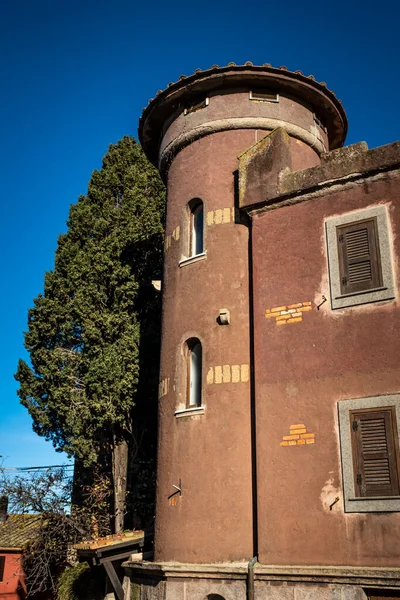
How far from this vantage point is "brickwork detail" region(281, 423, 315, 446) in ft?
32.7

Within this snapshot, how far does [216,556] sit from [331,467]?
2.71 m

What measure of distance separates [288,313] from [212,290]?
2.08 m

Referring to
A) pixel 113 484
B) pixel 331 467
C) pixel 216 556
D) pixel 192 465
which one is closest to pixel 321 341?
pixel 331 467

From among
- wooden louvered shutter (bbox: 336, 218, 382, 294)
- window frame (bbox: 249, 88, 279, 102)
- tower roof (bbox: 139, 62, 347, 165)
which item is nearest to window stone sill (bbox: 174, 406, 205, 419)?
wooden louvered shutter (bbox: 336, 218, 382, 294)

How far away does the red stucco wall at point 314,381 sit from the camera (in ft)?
30.5

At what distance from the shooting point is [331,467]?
960 centimetres

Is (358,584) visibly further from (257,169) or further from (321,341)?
(257,169)

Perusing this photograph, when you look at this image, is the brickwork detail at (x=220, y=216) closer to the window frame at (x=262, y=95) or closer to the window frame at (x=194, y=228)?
the window frame at (x=194, y=228)

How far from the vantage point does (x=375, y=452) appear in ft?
30.5

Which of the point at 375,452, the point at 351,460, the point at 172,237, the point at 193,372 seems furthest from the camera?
the point at 172,237

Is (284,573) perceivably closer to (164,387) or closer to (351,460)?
(351,460)

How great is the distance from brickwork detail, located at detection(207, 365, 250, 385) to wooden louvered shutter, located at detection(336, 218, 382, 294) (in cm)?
246

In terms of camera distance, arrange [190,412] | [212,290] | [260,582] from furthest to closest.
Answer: [212,290], [190,412], [260,582]

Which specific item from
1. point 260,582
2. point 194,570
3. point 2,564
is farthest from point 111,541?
point 2,564
